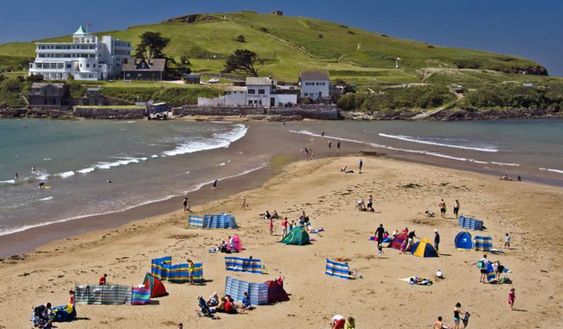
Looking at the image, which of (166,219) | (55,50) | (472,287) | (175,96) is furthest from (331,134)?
(55,50)

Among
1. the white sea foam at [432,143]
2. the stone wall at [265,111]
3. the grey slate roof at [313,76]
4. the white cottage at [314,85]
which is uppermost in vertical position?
the grey slate roof at [313,76]

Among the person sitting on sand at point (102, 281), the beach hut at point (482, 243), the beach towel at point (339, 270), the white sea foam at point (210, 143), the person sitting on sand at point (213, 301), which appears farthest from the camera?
the white sea foam at point (210, 143)

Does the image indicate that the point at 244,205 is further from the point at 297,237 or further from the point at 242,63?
the point at 242,63

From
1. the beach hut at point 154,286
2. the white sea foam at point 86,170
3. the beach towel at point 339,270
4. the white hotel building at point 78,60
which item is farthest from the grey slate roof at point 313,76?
the beach hut at point 154,286

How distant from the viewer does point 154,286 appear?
19.5 meters

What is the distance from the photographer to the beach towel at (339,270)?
21.6 m

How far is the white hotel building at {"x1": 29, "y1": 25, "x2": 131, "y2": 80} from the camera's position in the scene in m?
114

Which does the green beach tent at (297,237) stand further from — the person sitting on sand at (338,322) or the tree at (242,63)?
the tree at (242,63)

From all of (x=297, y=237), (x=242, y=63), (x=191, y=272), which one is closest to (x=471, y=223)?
(x=297, y=237)

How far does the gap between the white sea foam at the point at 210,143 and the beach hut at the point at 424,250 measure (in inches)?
1290

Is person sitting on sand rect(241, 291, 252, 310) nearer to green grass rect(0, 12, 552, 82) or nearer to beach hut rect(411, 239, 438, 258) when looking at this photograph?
beach hut rect(411, 239, 438, 258)

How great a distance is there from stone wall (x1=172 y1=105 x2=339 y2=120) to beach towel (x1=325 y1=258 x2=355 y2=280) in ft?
248

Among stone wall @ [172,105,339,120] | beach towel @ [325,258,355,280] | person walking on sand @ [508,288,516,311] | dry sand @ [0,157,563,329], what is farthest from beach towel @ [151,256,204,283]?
stone wall @ [172,105,339,120]

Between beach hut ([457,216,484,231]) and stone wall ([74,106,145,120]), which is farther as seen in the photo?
stone wall ([74,106,145,120])
